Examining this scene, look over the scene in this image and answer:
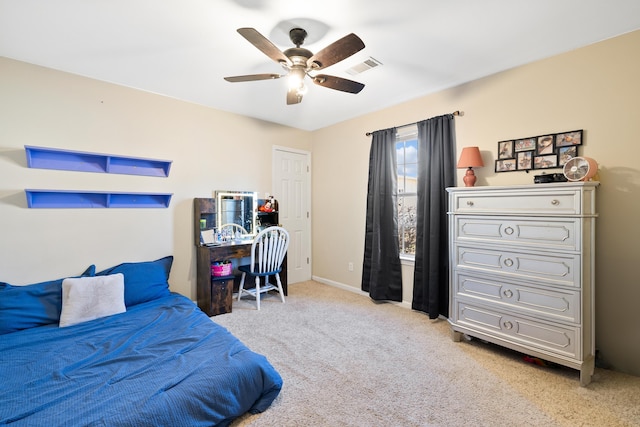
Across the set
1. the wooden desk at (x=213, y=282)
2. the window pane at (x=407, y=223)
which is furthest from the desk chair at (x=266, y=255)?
the window pane at (x=407, y=223)

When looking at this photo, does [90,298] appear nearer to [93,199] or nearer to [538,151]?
[93,199]

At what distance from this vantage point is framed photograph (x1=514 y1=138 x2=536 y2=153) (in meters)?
2.50

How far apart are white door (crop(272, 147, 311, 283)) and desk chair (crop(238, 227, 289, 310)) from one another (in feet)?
2.74

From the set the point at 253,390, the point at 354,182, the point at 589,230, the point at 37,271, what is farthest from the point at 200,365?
→ the point at 354,182

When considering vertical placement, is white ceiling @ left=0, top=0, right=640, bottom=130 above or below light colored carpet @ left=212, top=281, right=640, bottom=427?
above

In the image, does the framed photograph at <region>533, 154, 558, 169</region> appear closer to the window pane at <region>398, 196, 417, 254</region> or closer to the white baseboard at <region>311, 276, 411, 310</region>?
the window pane at <region>398, 196, 417, 254</region>

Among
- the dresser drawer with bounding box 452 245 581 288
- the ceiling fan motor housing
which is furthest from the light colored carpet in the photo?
the ceiling fan motor housing

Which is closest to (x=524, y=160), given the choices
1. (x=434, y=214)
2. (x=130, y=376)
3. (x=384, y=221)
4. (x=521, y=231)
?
(x=521, y=231)

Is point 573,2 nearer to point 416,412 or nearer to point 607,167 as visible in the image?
point 607,167

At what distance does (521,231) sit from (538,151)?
0.80m

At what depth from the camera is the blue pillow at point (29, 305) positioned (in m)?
2.16

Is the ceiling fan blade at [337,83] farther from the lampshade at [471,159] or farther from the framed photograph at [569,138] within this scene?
the framed photograph at [569,138]

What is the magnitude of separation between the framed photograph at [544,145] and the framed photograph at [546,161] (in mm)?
33

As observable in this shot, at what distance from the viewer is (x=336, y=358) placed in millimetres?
2314
